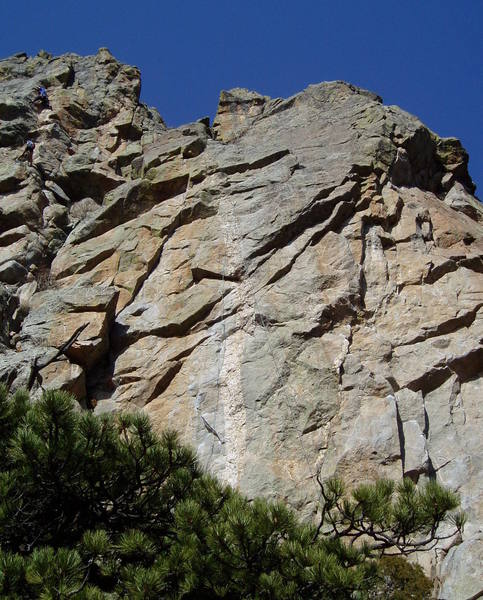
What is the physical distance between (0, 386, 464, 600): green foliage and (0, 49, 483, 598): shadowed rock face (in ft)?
9.09

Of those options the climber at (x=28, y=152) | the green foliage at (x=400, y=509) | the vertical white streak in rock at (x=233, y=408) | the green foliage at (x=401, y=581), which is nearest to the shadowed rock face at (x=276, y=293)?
the vertical white streak in rock at (x=233, y=408)

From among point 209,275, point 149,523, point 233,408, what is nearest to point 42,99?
point 209,275

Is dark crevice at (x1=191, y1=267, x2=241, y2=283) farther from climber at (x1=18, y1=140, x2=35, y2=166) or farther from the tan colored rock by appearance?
climber at (x1=18, y1=140, x2=35, y2=166)

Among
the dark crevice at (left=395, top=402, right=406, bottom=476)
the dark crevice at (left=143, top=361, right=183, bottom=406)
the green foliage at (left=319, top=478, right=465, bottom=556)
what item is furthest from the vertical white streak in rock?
the green foliage at (left=319, top=478, right=465, bottom=556)

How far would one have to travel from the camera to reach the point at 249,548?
→ 821cm

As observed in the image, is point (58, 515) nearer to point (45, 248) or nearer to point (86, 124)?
point (45, 248)

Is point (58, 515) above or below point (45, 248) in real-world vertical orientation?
below

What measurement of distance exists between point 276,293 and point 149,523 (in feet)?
22.9

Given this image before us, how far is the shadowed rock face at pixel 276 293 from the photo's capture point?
13.2 meters

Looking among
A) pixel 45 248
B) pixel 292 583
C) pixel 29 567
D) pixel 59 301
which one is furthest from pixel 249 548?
pixel 45 248

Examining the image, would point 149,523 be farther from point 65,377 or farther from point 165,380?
point 65,377

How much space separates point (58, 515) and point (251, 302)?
709 centimetres

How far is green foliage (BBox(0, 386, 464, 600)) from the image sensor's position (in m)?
8.00

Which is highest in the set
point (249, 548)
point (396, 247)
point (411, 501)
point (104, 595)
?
point (396, 247)
